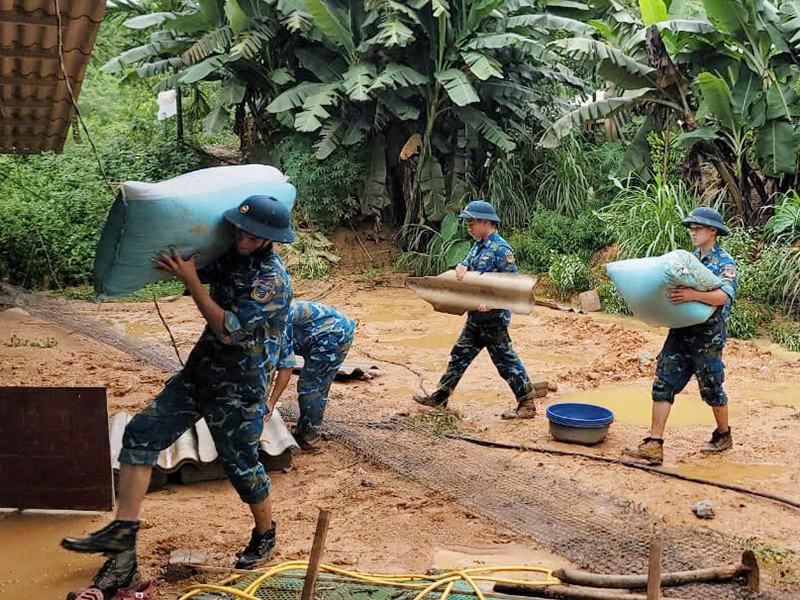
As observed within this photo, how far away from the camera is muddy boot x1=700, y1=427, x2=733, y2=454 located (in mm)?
6281

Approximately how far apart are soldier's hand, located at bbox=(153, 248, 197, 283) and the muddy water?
154 cm

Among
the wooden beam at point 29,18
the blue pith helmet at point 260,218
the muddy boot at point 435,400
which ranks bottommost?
the muddy boot at point 435,400

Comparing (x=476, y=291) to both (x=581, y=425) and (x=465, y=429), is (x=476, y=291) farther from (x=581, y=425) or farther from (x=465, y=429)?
(x=581, y=425)

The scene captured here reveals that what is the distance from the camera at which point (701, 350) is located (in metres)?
5.97

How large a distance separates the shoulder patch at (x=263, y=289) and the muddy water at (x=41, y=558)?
157 centimetres

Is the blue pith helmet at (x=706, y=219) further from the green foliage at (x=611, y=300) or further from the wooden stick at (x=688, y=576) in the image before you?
the green foliage at (x=611, y=300)

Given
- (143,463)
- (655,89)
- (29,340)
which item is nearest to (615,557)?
(143,463)

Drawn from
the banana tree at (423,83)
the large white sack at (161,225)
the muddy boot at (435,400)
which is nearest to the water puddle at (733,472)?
the muddy boot at (435,400)

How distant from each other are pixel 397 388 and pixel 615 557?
160 inches

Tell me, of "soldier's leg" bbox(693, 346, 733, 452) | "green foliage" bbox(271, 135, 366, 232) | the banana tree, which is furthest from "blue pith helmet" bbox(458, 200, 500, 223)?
"green foliage" bbox(271, 135, 366, 232)

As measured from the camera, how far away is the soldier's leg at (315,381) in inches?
245

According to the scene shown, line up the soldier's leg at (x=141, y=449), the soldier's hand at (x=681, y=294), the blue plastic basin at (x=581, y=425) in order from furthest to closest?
the blue plastic basin at (x=581, y=425) → the soldier's hand at (x=681, y=294) → the soldier's leg at (x=141, y=449)

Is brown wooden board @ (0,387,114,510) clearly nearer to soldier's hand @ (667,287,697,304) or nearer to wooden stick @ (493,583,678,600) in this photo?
wooden stick @ (493,583,678,600)

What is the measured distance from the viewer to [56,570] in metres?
4.26
